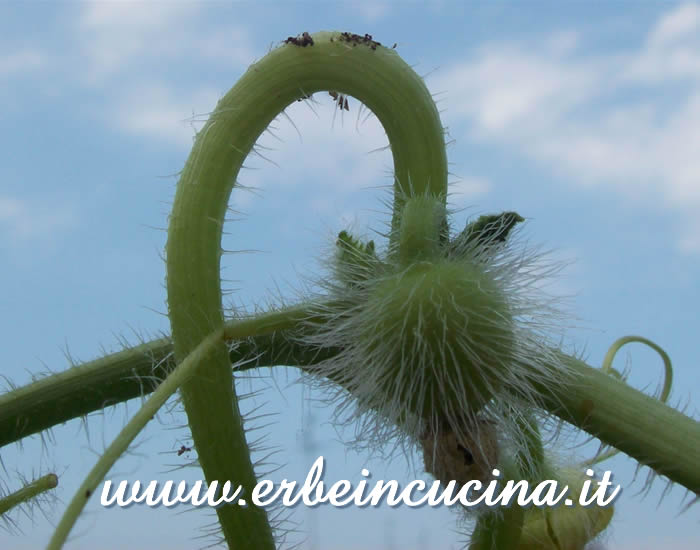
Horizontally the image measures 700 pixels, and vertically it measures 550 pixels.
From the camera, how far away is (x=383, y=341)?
0.96 metres

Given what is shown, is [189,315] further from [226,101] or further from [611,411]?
[611,411]

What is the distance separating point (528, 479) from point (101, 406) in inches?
25.5

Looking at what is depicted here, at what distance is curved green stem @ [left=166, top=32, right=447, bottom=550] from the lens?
96cm

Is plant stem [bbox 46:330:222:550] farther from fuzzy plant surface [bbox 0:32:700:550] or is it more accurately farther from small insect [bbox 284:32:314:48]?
small insect [bbox 284:32:314:48]

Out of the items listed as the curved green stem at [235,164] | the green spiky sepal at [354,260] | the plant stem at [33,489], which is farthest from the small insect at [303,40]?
the plant stem at [33,489]

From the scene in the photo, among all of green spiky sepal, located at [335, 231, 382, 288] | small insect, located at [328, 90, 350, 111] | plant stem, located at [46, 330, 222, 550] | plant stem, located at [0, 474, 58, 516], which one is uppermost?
small insect, located at [328, 90, 350, 111]

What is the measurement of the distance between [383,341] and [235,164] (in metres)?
0.29

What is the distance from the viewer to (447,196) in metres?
1.04

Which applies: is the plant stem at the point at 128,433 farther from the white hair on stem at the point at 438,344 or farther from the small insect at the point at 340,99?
the small insect at the point at 340,99

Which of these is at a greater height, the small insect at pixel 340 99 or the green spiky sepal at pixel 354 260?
the small insect at pixel 340 99

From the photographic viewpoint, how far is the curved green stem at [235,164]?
0.96m

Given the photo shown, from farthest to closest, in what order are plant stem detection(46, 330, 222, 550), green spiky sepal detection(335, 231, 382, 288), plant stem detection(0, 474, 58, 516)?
plant stem detection(0, 474, 58, 516)
green spiky sepal detection(335, 231, 382, 288)
plant stem detection(46, 330, 222, 550)

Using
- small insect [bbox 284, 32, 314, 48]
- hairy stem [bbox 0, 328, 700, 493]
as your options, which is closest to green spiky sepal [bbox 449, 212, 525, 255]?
hairy stem [bbox 0, 328, 700, 493]

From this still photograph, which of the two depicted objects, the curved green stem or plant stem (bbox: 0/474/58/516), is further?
plant stem (bbox: 0/474/58/516)
